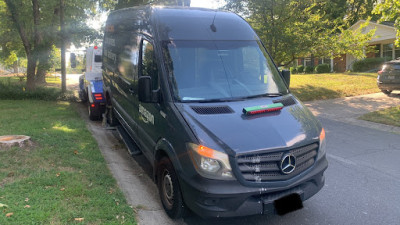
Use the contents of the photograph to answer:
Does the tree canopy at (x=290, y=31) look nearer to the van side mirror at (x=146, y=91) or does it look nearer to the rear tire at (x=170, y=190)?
the van side mirror at (x=146, y=91)

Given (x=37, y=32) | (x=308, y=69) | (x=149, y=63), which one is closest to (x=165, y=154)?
(x=149, y=63)

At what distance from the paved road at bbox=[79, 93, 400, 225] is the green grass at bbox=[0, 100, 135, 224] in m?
0.29

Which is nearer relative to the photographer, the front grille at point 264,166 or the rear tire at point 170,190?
the front grille at point 264,166

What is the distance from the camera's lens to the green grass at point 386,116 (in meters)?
8.99

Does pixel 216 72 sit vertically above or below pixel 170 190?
above

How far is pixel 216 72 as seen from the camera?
4234mm

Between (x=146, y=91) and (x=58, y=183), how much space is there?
1.83m

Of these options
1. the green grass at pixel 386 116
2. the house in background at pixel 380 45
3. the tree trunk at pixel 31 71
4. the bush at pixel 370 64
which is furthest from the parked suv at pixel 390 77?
the tree trunk at pixel 31 71

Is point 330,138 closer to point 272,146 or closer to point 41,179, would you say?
point 272,146

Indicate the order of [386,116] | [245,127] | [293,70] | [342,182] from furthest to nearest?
[293,70]
[386,116]
[342,182]
[245,127]

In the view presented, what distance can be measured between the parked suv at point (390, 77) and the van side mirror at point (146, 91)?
12.5 metres

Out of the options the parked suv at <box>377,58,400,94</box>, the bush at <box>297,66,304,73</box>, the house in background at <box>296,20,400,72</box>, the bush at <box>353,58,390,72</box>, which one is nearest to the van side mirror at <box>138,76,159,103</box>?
the parked suv at <box>377,58,400,94</box>

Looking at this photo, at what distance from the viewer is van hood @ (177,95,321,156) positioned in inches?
124

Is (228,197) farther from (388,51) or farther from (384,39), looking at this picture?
(388,51)
